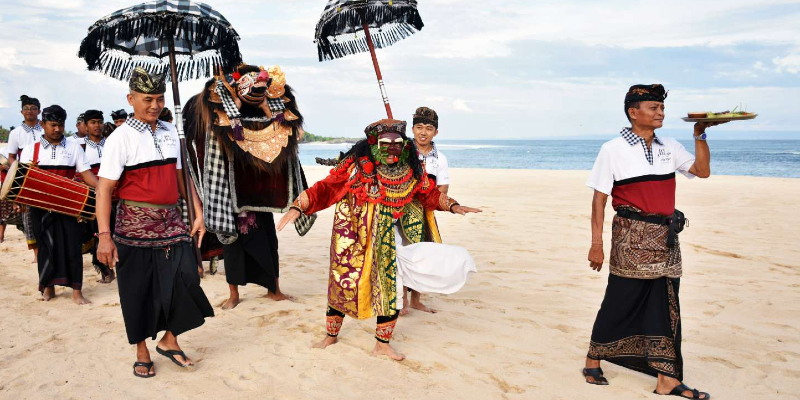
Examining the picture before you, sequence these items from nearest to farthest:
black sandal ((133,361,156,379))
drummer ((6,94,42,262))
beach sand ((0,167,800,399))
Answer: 1. beach sand ((0,167,800,399))
2. black sandal ((133,361,156,379))
3. drummer ((6,94,42,262))

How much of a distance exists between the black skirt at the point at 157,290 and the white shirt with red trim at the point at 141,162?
1.27 feet

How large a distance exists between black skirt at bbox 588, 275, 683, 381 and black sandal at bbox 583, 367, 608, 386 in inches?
4.1

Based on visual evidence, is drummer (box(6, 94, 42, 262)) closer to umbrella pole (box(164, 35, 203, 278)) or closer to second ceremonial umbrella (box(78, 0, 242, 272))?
second ceremonial umbrella (box(78, 0, 242, 272))

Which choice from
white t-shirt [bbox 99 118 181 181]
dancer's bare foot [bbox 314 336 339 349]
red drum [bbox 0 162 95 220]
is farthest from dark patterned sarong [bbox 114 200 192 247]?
red drum [bbox 0 162 95 220]

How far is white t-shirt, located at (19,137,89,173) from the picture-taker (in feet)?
19.8

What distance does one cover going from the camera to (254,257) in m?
5.69

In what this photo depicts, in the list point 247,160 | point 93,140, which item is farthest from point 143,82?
A: point 93,140

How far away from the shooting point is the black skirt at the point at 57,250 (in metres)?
6.06

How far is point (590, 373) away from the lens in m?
3.99

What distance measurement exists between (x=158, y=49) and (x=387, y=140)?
148 inches

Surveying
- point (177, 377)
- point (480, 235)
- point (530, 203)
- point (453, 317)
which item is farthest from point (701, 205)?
point (177, 377)

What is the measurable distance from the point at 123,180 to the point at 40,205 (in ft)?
8.02

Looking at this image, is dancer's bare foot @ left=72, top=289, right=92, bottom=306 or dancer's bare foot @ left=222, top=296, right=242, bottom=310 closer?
dancer's bare foot @ left=222, top=296, right=242, bottom=310

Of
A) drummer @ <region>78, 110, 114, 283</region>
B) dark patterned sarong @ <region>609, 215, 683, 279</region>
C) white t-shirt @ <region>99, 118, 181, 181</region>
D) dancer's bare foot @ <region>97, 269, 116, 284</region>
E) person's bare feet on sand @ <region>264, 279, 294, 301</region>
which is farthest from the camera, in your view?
drummer @ <region>78, 110, 114, 283</region>
